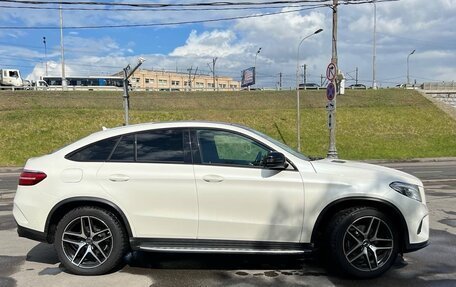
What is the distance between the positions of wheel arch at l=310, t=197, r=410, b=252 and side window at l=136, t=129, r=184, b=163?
162cm

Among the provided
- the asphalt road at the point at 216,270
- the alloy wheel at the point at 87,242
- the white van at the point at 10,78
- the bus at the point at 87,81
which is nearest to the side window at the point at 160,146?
the alloy wheel at the point at 87,242

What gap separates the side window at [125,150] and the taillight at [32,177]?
2.58ft

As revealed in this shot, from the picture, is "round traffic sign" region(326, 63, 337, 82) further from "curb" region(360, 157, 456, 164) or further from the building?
the building

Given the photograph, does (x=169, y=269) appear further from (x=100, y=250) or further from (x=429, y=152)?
(x=429, y=152)

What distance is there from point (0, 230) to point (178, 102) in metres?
32.1

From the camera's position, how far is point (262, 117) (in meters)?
34.2

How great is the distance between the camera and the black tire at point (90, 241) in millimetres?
4695

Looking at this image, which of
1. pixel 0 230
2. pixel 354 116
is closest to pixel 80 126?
pixel 354 116

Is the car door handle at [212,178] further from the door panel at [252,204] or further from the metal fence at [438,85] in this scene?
the metal fence at [438,85]

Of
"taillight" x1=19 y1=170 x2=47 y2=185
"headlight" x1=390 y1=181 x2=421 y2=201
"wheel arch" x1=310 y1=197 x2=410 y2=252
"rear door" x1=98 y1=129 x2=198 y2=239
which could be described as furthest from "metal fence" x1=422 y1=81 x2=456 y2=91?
"taillight" x1=19 y1=170 x2=47 y2=185

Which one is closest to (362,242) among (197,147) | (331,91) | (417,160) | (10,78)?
(197,147)

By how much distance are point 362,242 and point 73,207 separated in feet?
10.4

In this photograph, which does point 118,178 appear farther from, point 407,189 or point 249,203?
point 407,189

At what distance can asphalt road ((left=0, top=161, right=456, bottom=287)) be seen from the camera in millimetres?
4527
